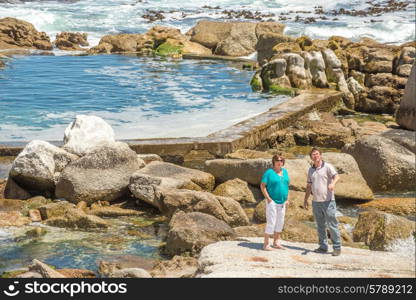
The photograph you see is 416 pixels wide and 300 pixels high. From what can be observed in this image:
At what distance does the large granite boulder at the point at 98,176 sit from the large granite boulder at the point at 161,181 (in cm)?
35

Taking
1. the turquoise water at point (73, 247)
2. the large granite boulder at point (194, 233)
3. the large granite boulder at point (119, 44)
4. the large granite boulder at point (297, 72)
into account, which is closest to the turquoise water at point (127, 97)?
the large granite boulder at point (297, 72)

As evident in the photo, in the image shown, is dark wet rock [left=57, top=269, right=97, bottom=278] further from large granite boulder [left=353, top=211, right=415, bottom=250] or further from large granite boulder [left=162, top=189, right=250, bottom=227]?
large granite boulder [left=353, top=211, right=415, bottom=250]

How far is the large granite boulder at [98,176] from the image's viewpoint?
13.0 meters

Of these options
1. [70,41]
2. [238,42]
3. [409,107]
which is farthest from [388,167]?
[70,41]

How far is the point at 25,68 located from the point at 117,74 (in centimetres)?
480

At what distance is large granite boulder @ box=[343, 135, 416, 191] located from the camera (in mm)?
14375

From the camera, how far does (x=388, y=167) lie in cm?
1438

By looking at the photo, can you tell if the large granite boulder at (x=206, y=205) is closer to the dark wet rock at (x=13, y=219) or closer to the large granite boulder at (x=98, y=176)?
the large granite boulder at (x=98, y=176)

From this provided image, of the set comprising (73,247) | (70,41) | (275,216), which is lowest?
(70,41)

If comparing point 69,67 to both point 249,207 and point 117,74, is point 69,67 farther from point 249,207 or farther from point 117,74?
point 249,207

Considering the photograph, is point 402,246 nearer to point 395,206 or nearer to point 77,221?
point 395,206

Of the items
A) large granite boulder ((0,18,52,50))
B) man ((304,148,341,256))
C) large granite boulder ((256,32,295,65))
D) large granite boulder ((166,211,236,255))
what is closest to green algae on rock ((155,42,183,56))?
large granite boulder ((256,32,295,65))

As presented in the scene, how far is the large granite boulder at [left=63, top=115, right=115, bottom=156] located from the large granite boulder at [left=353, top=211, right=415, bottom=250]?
5.55 meters

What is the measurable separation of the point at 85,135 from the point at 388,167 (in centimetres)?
627
